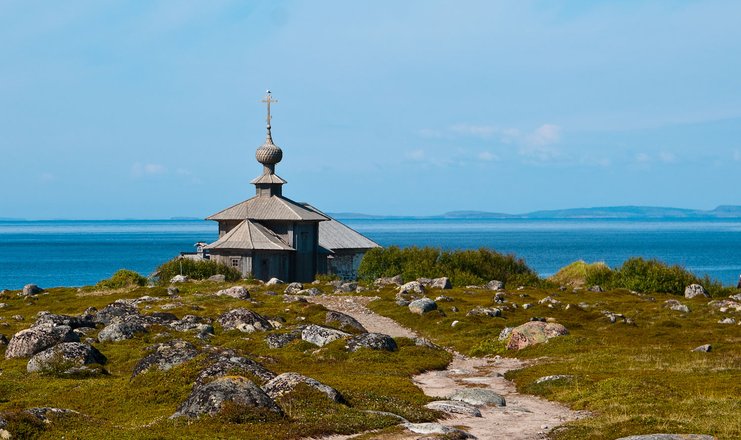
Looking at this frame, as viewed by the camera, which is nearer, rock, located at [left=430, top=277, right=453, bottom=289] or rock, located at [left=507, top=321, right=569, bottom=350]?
rock, located at [left=507, top=321, right=569, bottom=350]

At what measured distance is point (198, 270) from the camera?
261 feet

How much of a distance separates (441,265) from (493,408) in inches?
2129

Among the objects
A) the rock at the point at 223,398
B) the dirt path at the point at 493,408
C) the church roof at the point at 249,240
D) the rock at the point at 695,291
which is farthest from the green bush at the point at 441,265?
the rock at the point at 223,398

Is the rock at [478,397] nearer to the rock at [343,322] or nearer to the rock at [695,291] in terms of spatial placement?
the rock at [343,322]

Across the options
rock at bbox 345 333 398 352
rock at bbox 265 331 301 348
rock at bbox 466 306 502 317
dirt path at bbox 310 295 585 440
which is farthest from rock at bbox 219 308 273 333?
rock at bbox 466 306 502 317

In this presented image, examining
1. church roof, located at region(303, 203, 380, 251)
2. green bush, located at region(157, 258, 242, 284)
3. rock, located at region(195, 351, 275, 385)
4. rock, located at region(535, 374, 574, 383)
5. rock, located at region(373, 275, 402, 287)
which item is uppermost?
church roof, located at region(303, 203, 380, 251)

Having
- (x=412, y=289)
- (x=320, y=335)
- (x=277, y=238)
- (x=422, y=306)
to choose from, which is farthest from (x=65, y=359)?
(x=277, y=238)

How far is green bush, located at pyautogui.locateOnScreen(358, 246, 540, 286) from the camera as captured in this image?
8219cm

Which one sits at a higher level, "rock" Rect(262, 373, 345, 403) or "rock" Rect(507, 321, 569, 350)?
"rock" Rect(262, 373, 345, 403)

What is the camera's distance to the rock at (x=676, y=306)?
60.6 metres

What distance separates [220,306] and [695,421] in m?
39.2

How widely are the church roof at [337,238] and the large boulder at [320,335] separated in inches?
1743

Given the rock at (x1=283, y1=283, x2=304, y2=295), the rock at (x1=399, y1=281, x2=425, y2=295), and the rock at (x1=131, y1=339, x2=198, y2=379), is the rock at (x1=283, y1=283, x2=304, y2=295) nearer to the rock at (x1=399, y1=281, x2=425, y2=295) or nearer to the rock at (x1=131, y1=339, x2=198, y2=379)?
the rock at (x1=399, y1=281, x2=425, y2=295)

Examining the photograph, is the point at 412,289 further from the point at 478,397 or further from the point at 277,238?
the point at 478,397
